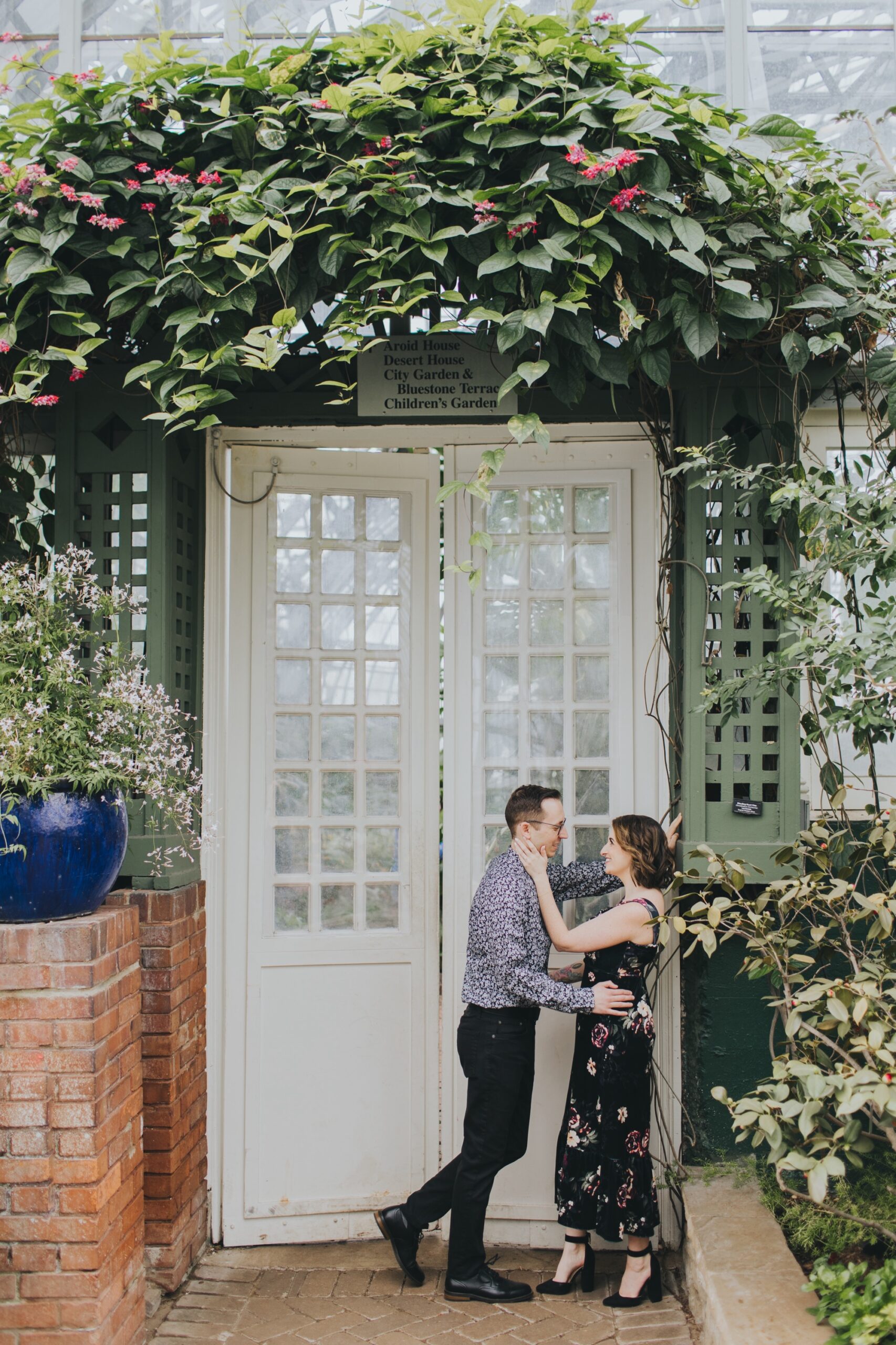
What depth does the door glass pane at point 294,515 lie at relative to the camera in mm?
4297

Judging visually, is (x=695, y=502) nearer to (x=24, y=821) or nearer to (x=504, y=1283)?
(x=24, y=821)

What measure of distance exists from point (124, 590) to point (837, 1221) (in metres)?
3.11

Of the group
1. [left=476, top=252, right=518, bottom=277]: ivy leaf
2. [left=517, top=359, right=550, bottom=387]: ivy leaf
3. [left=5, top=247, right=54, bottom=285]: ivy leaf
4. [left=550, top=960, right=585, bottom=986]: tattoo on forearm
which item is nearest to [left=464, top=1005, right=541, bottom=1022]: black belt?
[left=550, top=960, right=585, bottom=986]: tattoo on forearm

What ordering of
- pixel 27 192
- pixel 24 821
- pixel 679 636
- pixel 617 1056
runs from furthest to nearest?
pixel 679 636 → pixel 617 1056 → pixel 27 192 → pixel 24 821

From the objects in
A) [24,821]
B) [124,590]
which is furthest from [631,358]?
[24,821]

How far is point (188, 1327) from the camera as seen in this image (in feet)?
11.4

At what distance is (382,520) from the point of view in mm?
4344

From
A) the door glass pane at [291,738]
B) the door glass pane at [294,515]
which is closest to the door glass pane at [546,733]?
the door glass pane at [291,738]

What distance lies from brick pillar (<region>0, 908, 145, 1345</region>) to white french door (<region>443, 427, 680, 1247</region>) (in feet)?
5.08

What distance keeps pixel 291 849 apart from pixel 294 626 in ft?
2.95

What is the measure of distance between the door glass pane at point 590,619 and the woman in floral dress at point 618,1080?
83 centimetres

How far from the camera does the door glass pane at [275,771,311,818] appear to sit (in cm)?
425

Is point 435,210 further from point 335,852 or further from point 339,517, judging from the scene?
point 335,852

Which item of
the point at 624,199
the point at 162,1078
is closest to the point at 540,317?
the point at 624,199
